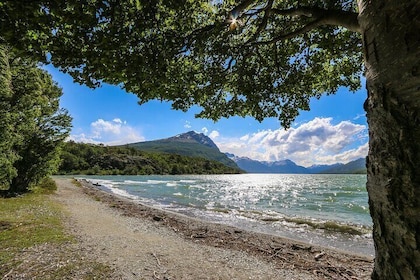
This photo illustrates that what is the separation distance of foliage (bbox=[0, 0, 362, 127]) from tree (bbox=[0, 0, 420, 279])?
3 centimetres

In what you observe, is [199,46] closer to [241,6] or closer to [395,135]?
[241,6]

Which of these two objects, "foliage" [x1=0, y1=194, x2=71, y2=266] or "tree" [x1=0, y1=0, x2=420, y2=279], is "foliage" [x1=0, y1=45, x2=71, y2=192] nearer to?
"foliage" [x1=0, y1=194, x2=71, y2=266]

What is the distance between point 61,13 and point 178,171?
195m

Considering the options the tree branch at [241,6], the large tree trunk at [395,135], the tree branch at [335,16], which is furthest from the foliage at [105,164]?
the large tree trunk at [395,135]

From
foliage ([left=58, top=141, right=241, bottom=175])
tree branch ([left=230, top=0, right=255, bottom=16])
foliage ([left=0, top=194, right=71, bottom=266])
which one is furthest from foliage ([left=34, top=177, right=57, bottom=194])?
foliage ([left=58, top=141, right=241, bottom=175])

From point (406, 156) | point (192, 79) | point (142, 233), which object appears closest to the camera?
point (406, 156)

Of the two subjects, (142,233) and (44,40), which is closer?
(44,40)

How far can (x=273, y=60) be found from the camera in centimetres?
962

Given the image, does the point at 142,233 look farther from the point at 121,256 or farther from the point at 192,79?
the point at 192,79

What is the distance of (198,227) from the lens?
16.8m

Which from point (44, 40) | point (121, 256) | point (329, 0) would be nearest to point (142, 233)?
point (121, 256)

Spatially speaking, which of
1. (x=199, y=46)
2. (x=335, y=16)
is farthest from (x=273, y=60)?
(x=335, y=16)

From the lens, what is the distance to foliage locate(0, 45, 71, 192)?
58.0ft

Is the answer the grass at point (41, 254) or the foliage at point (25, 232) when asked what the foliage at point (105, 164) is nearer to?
the foliage at point (25, 232)
